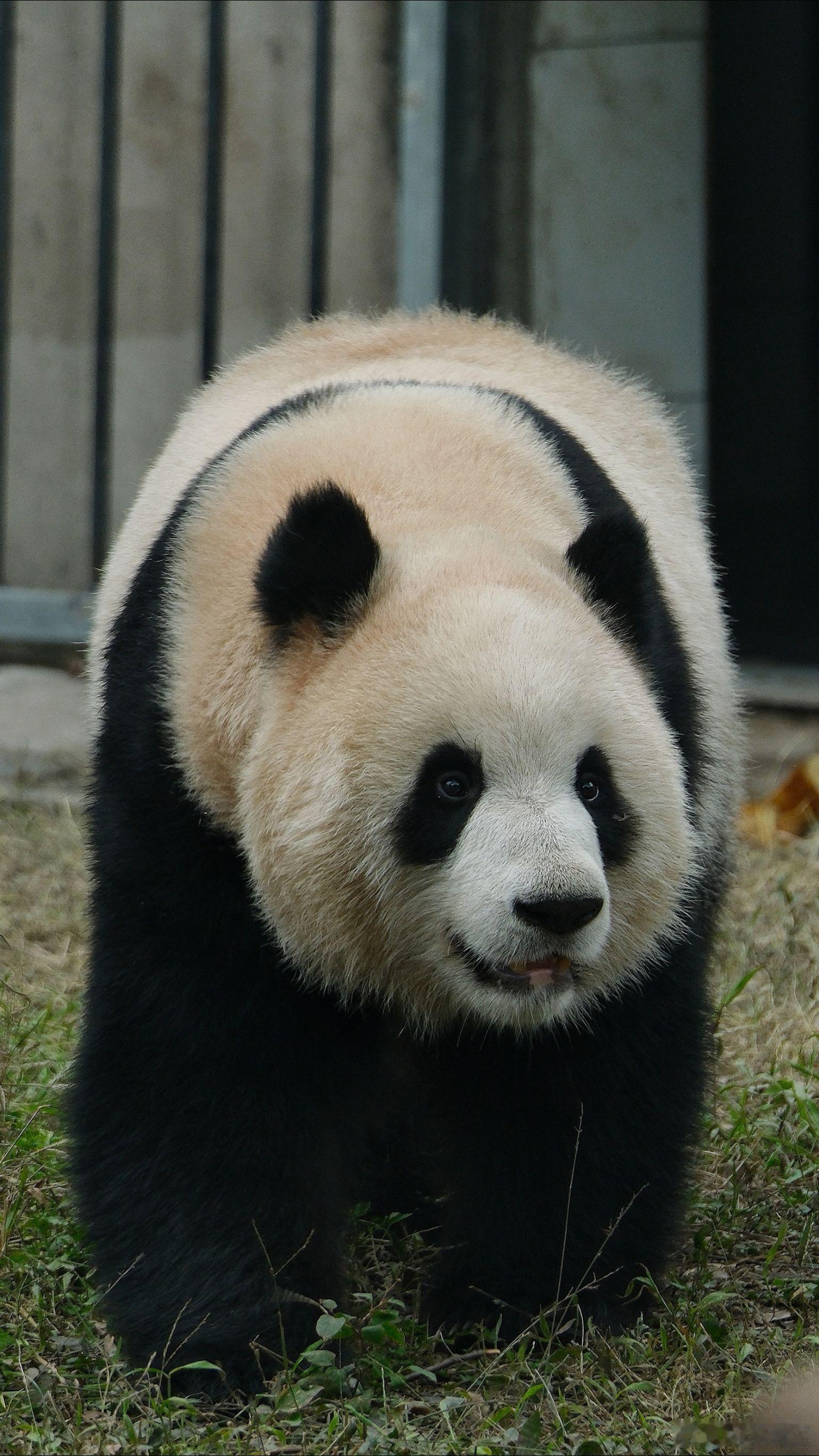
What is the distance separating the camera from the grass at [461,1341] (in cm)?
280

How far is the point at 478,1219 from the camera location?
3391 millimetres

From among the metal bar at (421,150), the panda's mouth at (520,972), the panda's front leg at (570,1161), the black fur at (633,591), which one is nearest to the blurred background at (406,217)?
the metal bar at (421,150)

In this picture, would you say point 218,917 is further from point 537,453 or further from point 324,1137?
point 537,453

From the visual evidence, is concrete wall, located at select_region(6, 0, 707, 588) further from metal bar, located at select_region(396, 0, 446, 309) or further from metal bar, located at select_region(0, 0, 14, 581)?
metal bar, located at select_region(396, 0, 446, 309)

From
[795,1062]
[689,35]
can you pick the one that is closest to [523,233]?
[689,35]

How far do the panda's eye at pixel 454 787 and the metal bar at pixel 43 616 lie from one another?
18.0 feet

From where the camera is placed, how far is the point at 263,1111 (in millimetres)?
3199

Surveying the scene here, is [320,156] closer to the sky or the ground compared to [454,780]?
closer to the sky

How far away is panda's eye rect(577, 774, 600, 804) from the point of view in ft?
9.64

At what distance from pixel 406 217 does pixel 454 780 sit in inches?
207

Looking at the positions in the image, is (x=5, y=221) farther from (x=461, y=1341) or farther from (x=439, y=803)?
(x=461, y=1341)

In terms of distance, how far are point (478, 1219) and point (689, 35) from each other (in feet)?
19.5

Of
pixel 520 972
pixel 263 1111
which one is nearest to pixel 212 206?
pixel 263 1111

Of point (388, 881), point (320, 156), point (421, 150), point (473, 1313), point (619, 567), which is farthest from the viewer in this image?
point (320, 156)
